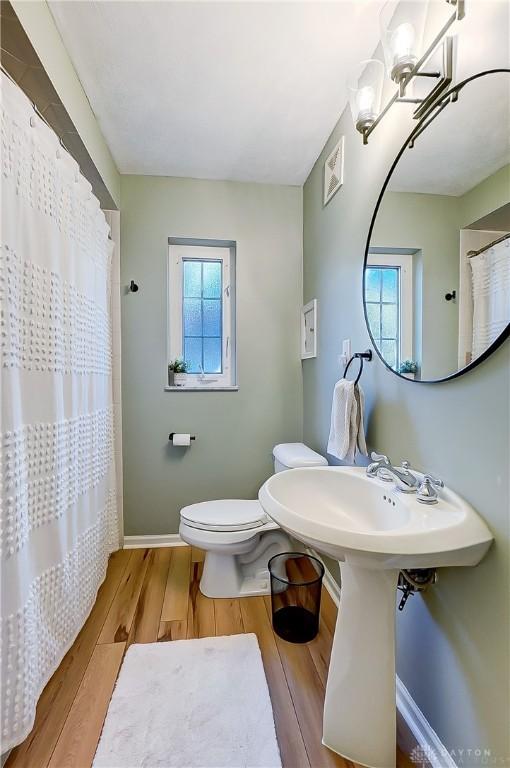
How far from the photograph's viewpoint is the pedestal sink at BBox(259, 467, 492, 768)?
79cm

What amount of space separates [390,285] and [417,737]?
142cm

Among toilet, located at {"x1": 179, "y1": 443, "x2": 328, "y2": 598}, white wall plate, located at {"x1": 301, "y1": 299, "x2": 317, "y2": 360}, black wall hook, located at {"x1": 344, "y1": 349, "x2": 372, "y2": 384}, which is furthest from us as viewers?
white wall plate, located at {"x1": 301, "y1": 299, "x2": 317, "y2": 360}

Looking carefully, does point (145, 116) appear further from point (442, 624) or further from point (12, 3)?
point (442, 624)

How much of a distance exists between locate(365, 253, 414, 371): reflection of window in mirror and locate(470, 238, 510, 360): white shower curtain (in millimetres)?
268

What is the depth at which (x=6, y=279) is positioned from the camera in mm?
963

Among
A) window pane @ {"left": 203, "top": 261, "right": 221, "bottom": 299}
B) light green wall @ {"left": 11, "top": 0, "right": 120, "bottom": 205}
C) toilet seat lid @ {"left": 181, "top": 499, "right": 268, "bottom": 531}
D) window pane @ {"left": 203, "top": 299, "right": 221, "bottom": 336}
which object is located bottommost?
toilet seat lid @ {"left": 181, "top": 499, "right": 268, "bottom": 531}

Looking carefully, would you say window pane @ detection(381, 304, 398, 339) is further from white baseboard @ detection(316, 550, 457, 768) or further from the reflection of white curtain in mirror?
white baseboard @ detection(316, 550, 457, 768)

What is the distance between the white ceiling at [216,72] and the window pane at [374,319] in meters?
1.00

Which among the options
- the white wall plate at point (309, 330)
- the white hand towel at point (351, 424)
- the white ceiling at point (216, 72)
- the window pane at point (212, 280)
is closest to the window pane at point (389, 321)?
the white hand towel at point (351, 424)

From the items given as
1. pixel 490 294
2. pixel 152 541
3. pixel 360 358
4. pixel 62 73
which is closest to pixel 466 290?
pixel 490 294

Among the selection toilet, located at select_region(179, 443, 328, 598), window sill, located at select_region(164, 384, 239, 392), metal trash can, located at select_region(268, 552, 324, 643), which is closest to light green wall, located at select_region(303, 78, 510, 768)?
metal trash can, located at select_region(268, 552, 324, 643)

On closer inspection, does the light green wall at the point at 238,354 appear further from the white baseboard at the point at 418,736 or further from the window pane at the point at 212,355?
the white baseboard at the point at 418,736

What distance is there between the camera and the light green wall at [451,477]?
79cm

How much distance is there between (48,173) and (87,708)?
71.0 inches
